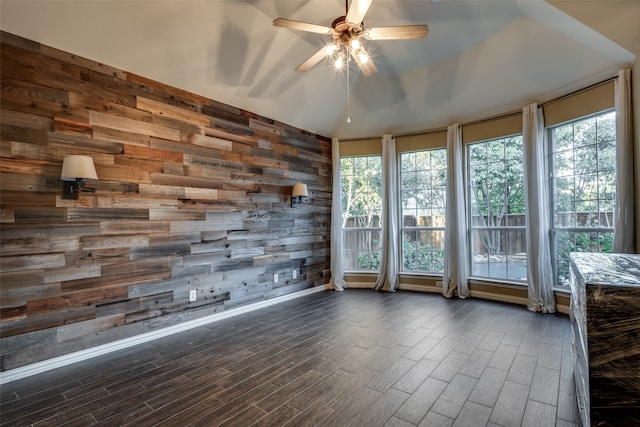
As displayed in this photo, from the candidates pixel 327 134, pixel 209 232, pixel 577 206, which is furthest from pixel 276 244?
pixel 577 206

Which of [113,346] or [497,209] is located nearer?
[113,346]

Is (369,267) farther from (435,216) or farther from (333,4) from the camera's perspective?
(333,4)

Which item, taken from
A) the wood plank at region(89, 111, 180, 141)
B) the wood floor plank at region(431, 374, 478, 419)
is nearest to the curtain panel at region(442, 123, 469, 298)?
the wood floor plank at region(431, 374, 478, 419)

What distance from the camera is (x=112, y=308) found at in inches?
122

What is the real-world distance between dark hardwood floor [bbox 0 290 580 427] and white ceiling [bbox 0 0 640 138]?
9.63ft

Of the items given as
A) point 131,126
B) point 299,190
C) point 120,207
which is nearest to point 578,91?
point 299,190

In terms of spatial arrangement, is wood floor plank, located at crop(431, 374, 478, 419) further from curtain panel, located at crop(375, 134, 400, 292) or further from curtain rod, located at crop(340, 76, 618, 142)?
curtain rod, located at crop(340, 76, 618, 142)

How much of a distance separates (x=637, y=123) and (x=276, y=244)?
14.8 ft

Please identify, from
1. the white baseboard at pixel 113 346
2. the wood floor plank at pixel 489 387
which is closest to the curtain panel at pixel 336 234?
the white baseboard at pixel 113 346

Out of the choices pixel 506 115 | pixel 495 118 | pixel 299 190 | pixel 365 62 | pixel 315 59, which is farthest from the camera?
pixel 299 190

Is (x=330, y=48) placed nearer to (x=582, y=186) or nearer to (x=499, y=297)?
(x=582, y=186)

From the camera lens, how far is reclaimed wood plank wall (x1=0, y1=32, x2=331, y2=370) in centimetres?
263

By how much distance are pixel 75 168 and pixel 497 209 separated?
534cm

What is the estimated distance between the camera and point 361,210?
5.89m
